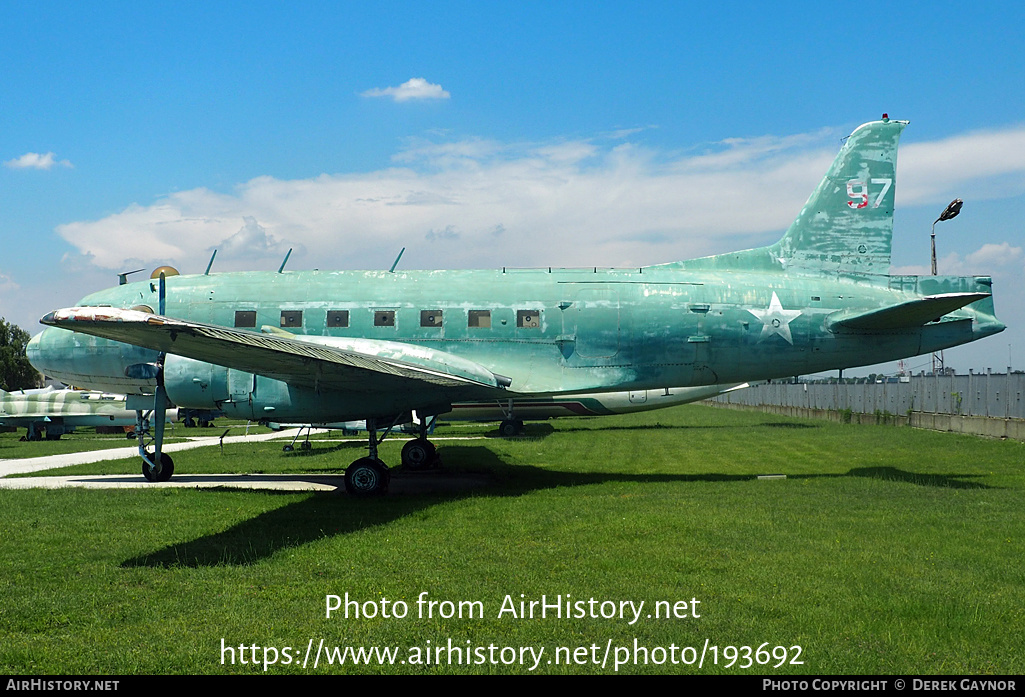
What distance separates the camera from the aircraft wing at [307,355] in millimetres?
10948

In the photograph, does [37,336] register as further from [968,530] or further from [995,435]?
[995,435]

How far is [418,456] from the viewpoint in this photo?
22.6m

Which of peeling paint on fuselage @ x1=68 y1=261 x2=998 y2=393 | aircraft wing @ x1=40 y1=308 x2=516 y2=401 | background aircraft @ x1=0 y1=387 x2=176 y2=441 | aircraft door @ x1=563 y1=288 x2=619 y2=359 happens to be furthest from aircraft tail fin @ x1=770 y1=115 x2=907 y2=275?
background aircraft @ x1=0 y1=387 x2=176 y2=441

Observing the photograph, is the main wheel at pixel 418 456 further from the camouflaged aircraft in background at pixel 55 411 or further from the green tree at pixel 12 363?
the green tree at pixel 12 363

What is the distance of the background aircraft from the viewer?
43531 millimetres

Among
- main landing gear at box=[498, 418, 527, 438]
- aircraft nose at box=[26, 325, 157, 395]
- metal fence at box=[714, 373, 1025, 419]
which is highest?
aircraft nose at box=[26, 325, 157, 395]

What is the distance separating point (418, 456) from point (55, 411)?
103ft

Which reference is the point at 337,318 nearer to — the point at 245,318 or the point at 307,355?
the point at 245,318

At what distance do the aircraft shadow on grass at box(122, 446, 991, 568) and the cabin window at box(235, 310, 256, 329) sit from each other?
3.92 m

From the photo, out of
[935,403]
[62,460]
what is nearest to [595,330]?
[62,460]

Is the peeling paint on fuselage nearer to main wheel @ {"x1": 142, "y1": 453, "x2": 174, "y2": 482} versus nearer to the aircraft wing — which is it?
the aircraft wing

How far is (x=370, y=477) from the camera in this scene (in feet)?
54.0

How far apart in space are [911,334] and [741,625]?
13442 mm
